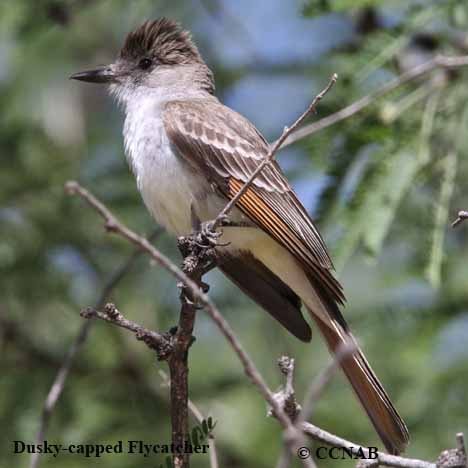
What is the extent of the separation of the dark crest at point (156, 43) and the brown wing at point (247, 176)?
0.62 meters

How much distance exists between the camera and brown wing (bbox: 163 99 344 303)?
178 inches

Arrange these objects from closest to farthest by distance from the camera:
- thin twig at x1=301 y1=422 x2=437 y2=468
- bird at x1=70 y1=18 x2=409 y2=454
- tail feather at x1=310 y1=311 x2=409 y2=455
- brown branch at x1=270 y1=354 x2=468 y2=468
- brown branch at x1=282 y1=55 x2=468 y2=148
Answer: brown branch at x1=270 y1=354 x2=468 y2=468 < thin twig at x1=301 y1=422 x2=437 y2=468 < brown branch at x1=282 y1=55 x2=468 y2=148 < tail feather at x1=310 y1=311 x2=409 y2=455 < bird at x1=70 y1=18 x2=409 y2=454

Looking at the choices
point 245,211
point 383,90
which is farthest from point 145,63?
point 383,90

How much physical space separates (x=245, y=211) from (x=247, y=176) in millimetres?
255

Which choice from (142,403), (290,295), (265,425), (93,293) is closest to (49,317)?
(93,293)

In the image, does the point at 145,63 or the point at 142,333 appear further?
the point at 145,63

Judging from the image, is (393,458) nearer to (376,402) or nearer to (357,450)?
(357,450)

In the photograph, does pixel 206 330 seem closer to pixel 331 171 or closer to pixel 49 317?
pixel 49 317

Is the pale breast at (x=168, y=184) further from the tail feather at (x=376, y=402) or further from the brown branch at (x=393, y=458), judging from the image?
the brown branch at (x=393, y=458)

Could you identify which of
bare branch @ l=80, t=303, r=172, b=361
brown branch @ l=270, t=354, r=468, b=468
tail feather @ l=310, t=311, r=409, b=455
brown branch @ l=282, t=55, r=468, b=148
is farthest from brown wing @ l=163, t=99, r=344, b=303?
brown branch @ l=270, t=354, r=468, b=468

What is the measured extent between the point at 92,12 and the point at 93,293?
2765mm

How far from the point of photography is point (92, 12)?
7992mm

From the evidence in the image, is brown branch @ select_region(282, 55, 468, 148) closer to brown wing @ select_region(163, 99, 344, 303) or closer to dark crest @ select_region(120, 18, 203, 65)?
brown wing @ select_region(163, 99, 344, 303)

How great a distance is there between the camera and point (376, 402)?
13.9 ft
